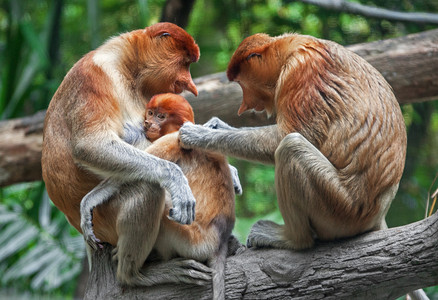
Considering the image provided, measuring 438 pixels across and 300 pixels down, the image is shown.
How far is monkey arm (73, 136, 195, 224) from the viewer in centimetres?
294

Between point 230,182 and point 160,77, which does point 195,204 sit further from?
point 160,77

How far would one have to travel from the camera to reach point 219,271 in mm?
3084

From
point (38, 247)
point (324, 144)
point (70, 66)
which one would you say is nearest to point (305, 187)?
point (324, 144)

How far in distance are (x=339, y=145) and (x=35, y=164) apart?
423cm

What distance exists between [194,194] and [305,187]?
724 millimetres

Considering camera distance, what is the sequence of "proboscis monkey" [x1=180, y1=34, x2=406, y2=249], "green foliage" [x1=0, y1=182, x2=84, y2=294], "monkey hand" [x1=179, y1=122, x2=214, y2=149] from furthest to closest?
"green foliage" [x1=0, y1=182, x2=84, y2=294] → "monkey hand" [x1=179, y1=122, x2=214, y2=149] → "proboscis monkey" [x1=180, y1=34, x2=406, y2=249]

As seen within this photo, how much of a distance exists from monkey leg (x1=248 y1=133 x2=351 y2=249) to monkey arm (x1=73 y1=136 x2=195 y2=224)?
1.87 ft

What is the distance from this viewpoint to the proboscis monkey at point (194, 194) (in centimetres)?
307

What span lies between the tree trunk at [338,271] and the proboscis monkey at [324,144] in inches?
4.5

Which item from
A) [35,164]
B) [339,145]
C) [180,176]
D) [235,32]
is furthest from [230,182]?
[235,32]

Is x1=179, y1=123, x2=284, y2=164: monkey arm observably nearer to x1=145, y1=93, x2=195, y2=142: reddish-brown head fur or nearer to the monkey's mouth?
x1=145, y1=93, x2=195, y2=142: reddish-brown head fur

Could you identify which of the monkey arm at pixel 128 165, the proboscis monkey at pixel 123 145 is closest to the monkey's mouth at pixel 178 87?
the proboscis monkey at pixel 123 145

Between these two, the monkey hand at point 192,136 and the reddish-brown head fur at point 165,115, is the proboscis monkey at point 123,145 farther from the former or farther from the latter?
the monkey hand at point 192,136

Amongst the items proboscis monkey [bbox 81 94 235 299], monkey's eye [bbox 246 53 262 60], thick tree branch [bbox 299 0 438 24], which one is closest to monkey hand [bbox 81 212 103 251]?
proboscis monkey [bbox 81 94 235 299]
